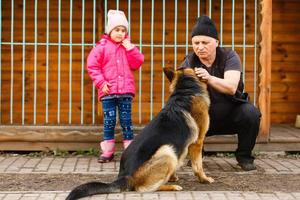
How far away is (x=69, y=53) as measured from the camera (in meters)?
9.47

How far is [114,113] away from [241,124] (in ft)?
5.09

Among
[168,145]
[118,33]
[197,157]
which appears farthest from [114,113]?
[168,145]

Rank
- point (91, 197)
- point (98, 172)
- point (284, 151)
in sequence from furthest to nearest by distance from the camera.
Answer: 1. point (284, 151)
2. point (98, 172)
3. point (91, 197)

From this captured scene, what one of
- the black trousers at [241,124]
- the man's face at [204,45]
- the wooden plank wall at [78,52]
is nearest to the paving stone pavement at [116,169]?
the black trousers at [241,124]

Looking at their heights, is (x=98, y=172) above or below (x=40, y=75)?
below

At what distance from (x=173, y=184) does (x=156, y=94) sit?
12.2 feet

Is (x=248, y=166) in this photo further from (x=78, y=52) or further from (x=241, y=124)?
(x=78, y=52)

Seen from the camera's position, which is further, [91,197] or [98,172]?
[98,172]

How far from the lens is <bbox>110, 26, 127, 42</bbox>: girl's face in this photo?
7035mm

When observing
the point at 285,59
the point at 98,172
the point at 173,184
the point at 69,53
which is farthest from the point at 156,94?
the point at 173,184

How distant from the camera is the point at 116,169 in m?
6.87

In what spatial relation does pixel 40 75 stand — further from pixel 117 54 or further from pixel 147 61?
pixel 117 54

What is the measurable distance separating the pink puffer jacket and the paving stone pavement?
922 millimetres

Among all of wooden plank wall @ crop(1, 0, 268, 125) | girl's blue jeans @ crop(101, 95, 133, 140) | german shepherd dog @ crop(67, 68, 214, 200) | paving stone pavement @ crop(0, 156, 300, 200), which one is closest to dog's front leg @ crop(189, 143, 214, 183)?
german shepherd dog @ crop(67, 68, 214, 200)
